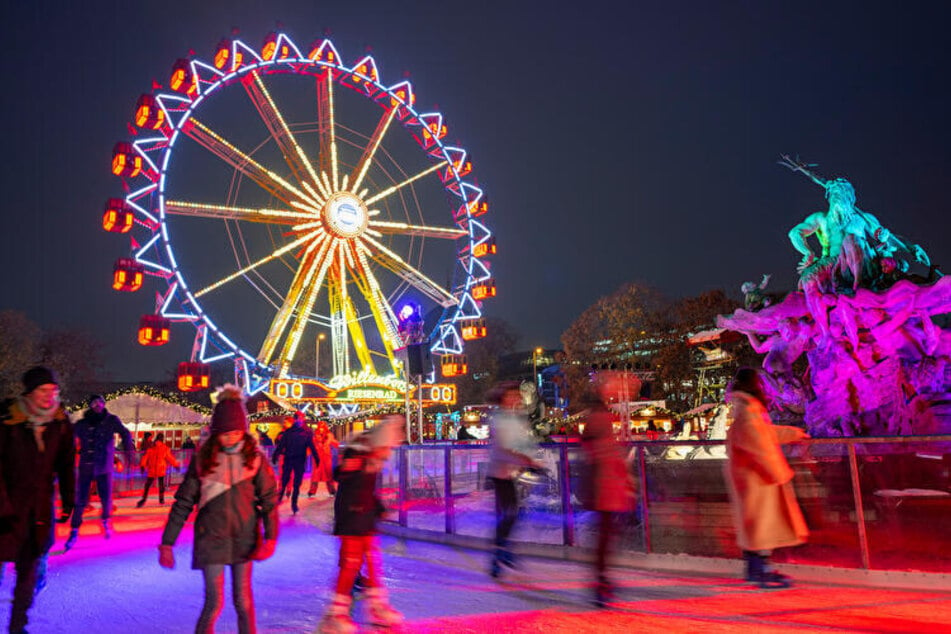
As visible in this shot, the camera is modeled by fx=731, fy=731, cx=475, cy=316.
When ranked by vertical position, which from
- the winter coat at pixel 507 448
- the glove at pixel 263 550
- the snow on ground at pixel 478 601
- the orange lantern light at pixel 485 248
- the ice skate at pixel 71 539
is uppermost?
the orange lantern light at pixel 485 248

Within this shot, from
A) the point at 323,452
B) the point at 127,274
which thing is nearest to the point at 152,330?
the point at 127,274

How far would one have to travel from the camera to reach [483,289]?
29516 mm

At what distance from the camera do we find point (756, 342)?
17.1 metres

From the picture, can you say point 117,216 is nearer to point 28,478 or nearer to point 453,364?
point 453,364

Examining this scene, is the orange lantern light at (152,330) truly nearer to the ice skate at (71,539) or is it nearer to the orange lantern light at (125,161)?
the orange lantern light at (125,161)

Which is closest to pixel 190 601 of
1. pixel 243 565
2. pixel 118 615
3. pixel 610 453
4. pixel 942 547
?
pixel 118 615

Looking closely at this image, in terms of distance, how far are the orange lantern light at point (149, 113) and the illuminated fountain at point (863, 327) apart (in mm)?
18055

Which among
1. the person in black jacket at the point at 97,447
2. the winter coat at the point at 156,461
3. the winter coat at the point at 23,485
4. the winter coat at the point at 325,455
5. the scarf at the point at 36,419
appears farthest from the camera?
the winter coat at the point at 325,455

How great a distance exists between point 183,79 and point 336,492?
2139cm

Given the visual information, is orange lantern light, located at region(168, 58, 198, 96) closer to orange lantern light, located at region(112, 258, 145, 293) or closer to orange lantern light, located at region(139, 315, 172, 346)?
orange lantern light, located at region(112, 258, 145, 293)

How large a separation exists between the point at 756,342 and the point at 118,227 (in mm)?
17965

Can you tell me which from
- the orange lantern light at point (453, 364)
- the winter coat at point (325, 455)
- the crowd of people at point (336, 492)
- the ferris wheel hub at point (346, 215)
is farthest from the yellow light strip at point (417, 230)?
the crowd of people at point (336, 492)

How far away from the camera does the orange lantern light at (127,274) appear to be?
21.6 meters

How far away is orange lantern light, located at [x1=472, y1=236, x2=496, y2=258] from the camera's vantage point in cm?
2930
